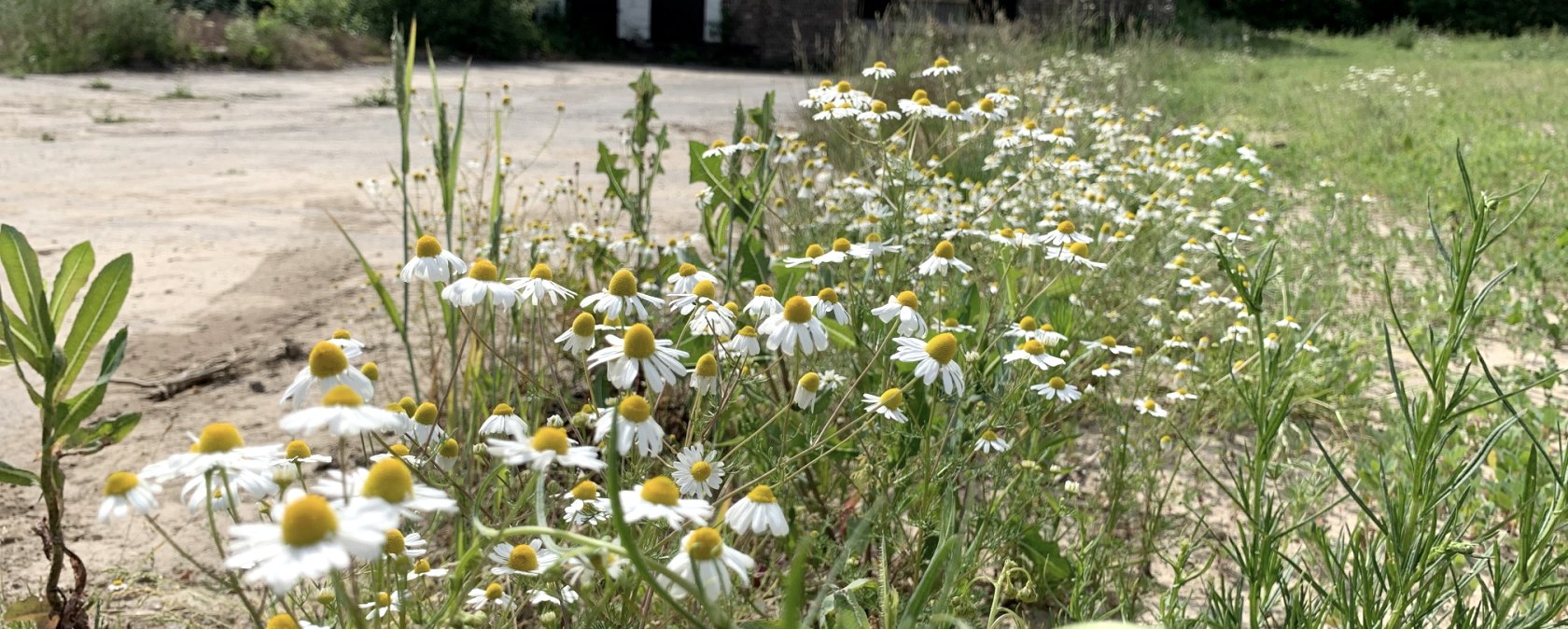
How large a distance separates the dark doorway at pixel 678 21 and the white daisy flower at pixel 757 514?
61.9ft

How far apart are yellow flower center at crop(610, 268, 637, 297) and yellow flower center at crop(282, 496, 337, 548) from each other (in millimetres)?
727

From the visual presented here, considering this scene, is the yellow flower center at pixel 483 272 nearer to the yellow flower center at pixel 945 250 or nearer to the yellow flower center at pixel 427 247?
the yellow flower center at pixel 427 247

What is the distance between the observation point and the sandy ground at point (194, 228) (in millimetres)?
2131

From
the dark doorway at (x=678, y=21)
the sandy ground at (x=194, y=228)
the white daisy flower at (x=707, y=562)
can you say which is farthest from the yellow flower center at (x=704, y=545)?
the dark doorway at (x=678, y=21)

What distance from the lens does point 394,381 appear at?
281cm

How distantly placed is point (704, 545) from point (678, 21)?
63.5 ft

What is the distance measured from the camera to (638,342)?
1240mm

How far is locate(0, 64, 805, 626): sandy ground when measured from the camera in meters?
2.13

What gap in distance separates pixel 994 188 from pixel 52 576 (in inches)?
108

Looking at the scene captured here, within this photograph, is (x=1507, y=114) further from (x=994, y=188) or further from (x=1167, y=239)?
(x=994, y=188)

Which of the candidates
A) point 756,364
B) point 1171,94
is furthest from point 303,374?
point 1171,94

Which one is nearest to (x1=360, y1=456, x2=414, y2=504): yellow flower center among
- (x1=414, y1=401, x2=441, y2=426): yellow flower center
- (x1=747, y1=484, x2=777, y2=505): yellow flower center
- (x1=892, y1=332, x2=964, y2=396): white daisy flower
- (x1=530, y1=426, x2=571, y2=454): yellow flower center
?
(x1=530, y1=426, x2=571, y2=454): yellow flower center

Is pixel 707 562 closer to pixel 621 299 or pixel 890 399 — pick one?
pixel 890 399

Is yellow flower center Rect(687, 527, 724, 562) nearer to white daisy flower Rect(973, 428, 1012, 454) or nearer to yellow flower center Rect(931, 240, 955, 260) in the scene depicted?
white daisy flower Rect(973, 428, 1012, 454)
